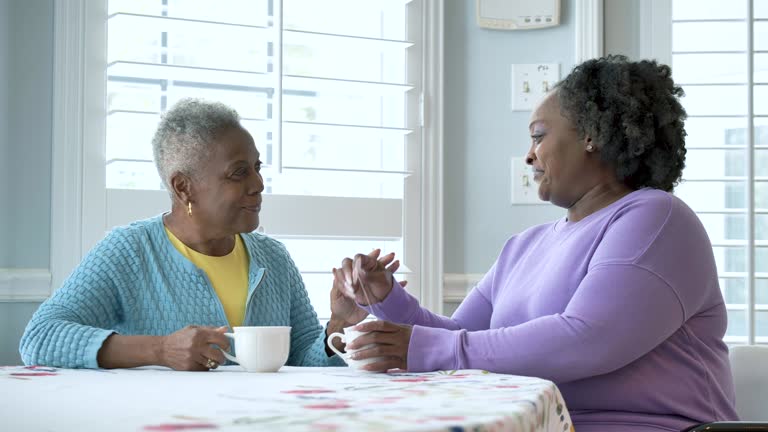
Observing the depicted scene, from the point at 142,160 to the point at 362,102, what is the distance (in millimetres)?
737

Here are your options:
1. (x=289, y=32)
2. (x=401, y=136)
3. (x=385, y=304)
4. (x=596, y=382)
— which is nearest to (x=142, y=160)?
(x=289, y=32)

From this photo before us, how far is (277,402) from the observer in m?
0.97

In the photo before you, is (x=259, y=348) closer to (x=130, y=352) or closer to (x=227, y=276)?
(x=130, y=352)

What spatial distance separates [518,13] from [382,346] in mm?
1911

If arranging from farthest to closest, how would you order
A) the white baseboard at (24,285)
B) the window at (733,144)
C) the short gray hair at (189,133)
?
the window at (733,144), the white baseboard at (24,285), the short gray hair at (189,133)

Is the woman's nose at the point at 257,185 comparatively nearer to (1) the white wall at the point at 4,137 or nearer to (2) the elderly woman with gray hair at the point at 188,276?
(2) the elderly woman with gray hair at the point at 188,276

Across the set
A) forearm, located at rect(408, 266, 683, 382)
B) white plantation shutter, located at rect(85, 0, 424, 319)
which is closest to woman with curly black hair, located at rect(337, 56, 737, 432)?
forearm, located at rect(408, 266, 683, 382)

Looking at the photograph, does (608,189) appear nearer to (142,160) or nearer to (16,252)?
(142,160)

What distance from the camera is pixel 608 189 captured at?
1.84 m

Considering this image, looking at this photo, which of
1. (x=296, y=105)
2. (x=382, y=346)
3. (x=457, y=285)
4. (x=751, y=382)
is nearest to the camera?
(x=382, y=346)

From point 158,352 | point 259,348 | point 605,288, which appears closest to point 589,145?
point 605,288

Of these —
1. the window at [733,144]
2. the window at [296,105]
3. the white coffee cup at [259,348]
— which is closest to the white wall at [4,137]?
the window at [296,105]

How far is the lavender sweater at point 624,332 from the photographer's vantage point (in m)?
1.46

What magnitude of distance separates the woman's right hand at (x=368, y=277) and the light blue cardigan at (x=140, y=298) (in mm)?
194
